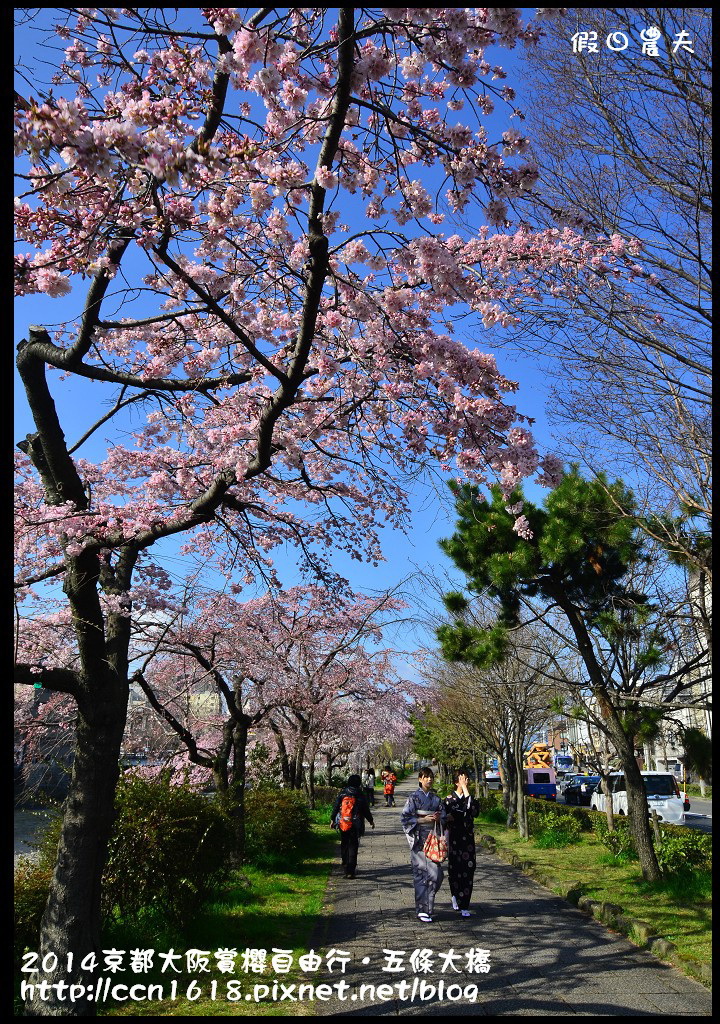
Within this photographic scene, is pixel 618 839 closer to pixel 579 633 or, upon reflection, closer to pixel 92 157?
pixel 579 633

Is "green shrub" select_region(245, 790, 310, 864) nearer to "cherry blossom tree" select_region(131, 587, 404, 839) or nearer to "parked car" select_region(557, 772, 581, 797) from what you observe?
"cherry blossom tree" select_region(131, 587, 404, 839)

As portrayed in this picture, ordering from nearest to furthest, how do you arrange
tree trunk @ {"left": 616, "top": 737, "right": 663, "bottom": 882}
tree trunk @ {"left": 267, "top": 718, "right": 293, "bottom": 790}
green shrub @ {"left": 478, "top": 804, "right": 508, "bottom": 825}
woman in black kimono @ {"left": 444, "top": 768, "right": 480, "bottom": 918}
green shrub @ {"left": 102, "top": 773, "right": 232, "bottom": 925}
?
green shrub @ {"left": 102, "top": 773, "right": 232, "bottom": 925}, woman in black kimono @ {"left": 444, "top": 768, "right": 480, "bottom": 918}, tree trunk @ {"left": 616, "top": 737, "right": 663, "bottom": 882}, tree trunk @ {"left": 267, "top": 718, "right": 293, "bottom": 790}, green shrub @ {"left": 478, "top": 804, "right": 508, "bottom": 825}

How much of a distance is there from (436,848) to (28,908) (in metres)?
3.95

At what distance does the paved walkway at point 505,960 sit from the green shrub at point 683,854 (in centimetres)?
178

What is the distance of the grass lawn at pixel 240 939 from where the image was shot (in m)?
5.12

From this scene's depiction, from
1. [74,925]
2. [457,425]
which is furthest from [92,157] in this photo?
[74,925]

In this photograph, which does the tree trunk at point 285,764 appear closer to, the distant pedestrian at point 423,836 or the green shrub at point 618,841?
the green shrub at point 618,841

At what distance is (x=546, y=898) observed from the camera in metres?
8.94

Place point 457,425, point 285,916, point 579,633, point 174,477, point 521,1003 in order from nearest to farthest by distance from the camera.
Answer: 1. point 521,1003
2. point 457,425
3. point 285,916
4. point 174,477
5. point 579,633

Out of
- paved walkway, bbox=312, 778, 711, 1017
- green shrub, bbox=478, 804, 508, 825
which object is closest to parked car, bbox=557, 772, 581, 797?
green shrub, bbox=478, 804, 508, 825

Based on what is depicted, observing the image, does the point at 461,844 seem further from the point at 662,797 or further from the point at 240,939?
the point at 662,797

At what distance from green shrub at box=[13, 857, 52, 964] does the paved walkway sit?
7.91 feet

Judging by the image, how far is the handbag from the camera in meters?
7.73

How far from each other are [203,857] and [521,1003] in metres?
3.34
